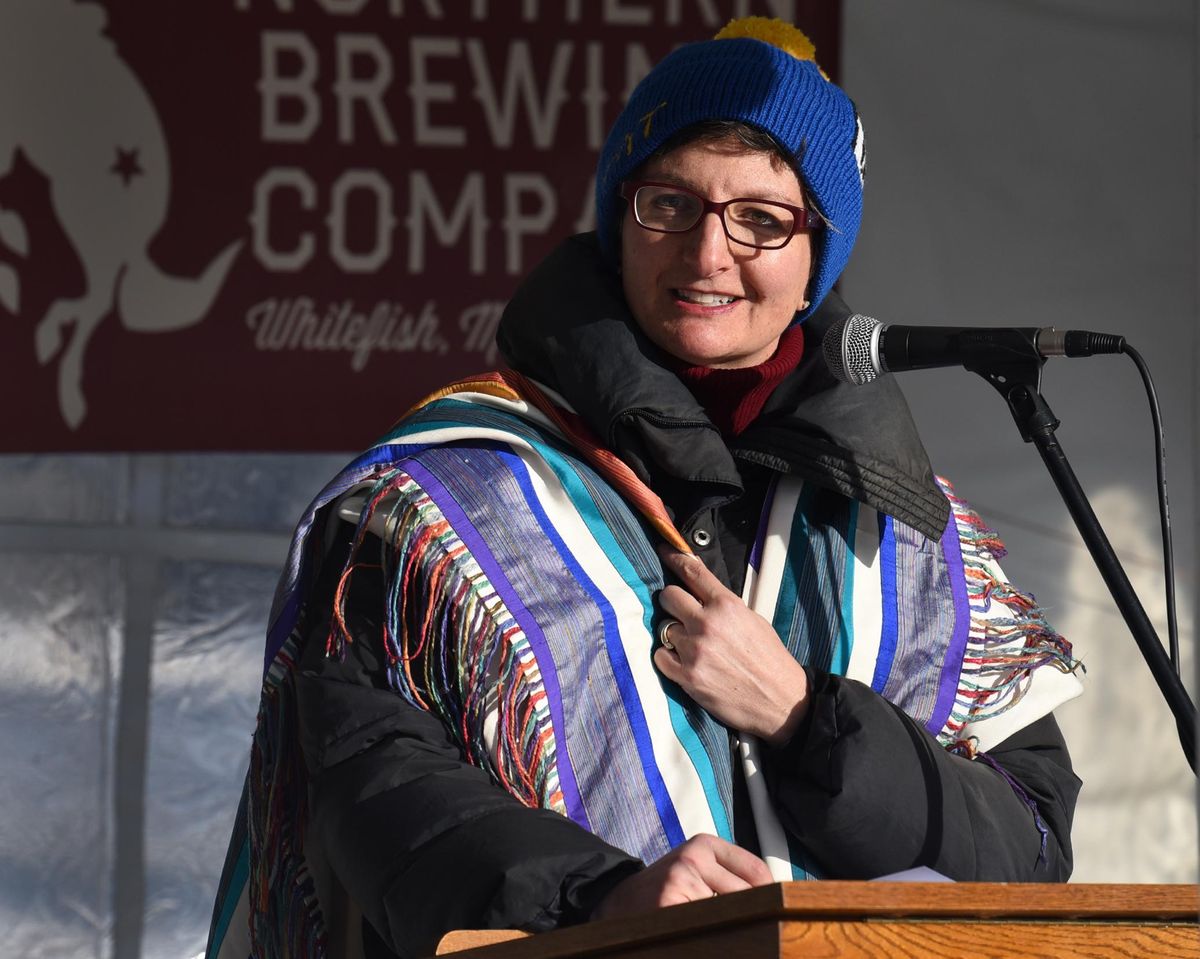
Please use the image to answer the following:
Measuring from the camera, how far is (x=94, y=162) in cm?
347

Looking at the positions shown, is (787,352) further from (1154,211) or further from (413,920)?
(1154,211)

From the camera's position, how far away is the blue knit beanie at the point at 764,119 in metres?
2.01

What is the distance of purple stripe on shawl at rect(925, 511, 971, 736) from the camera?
78.2 inches

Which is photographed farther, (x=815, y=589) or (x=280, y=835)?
(x=815, y=589)

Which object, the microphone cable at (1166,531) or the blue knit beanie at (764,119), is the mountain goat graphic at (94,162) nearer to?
the blue knit beanie at (764,119)

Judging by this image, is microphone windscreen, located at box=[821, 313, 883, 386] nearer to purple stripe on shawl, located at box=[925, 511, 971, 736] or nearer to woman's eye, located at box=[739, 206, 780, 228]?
A: woman's eye, located at box=[739, 206, 780, 228]

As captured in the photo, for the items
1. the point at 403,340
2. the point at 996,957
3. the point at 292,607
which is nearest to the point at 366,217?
the point at 403,340

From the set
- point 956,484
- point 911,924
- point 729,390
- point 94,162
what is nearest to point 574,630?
point 729,390

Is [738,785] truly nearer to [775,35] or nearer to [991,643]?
[991,643]

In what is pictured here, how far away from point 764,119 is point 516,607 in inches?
24.7

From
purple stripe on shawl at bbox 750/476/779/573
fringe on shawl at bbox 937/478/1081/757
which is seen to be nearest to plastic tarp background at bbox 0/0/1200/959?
fringe on shawl at bbox 937/478/1081/757

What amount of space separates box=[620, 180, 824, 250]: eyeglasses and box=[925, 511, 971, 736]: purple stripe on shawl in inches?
16.1

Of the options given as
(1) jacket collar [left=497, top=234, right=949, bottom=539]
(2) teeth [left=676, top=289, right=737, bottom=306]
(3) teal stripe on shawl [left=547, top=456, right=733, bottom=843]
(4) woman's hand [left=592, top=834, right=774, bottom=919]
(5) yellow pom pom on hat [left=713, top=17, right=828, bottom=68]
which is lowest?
(4) woman's hand [left=592, top=834, right=774, bottom=919]

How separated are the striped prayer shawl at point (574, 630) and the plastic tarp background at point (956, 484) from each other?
4.81ft
